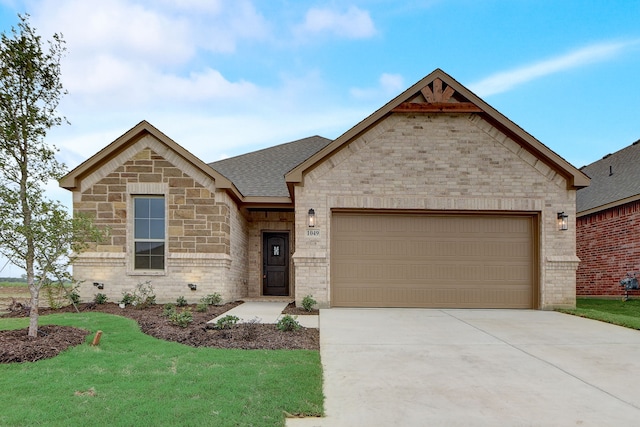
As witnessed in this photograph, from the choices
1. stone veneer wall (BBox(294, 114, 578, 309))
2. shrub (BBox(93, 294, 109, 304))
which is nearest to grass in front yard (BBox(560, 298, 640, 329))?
stone veneer wall (BBox(294, 114, 578, 309))

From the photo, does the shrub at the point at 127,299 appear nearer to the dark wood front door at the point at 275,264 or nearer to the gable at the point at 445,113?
the dark wood front door at the point at 275,264

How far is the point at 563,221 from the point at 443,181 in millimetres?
3261

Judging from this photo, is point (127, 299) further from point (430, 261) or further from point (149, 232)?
point (430, 261)

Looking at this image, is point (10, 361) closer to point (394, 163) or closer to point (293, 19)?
point (394, 163)

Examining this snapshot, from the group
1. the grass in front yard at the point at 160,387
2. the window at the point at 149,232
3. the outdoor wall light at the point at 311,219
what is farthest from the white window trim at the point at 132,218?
the grass in front yard at the point at 160,387

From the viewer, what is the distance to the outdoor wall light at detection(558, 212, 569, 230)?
1009 cm

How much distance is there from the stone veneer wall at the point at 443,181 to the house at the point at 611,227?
15.8 feet

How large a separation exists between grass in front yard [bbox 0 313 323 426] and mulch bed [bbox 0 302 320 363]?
29cm

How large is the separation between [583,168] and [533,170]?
44.3 feet

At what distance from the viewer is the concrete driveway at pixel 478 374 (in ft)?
11.1

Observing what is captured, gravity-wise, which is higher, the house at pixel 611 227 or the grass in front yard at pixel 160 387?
the house at pixel 611 227

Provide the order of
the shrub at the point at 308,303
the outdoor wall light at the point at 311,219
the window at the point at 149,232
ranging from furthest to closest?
1. the window at the point at 149,232
2. the outdoor wall light at the point at 311,219
3. the shrub at the point at 308,303

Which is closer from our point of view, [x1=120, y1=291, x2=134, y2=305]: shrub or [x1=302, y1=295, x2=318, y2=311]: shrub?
[x1=302, y1=295, x2=318, y2=311]: shrub

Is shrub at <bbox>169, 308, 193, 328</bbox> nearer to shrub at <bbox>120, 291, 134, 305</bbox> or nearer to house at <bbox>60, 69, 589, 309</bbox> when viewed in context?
house at <bbox>60, 69, 589, 309</bbox>
